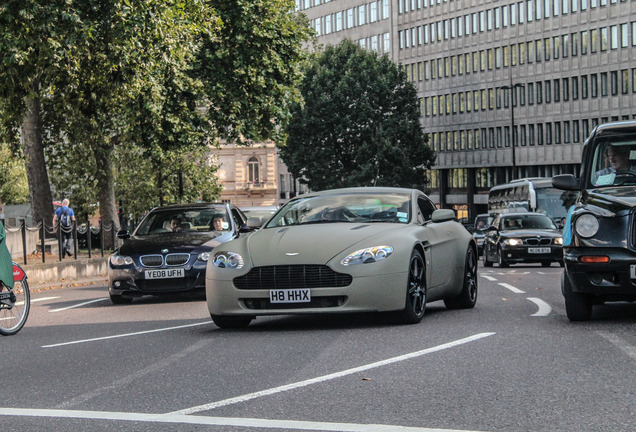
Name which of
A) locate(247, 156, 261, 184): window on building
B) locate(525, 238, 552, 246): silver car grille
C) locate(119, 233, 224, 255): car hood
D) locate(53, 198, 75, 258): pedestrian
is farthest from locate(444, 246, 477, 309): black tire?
locate(247, 156, 261, 184): window on building

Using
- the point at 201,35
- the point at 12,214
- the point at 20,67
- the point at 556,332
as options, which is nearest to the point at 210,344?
the point at 556,332

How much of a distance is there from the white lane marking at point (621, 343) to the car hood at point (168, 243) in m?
8.50

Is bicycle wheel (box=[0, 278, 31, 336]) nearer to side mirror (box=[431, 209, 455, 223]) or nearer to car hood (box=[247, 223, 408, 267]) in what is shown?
car hood (box=[247, 223, 408, 267])

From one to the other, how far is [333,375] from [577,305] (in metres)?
4.04

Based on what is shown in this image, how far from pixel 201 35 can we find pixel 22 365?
29.1 meters

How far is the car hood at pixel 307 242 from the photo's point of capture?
11.1 meters

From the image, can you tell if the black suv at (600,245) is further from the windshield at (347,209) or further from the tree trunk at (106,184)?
the tree trunk at (106,184)

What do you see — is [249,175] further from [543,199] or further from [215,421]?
[215,421]

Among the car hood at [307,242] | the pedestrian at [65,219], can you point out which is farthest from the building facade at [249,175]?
the car hood at [307,242]

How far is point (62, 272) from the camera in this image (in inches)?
1072

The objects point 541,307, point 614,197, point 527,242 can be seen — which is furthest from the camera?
point 527,242

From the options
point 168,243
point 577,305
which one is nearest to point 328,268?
point 577,305

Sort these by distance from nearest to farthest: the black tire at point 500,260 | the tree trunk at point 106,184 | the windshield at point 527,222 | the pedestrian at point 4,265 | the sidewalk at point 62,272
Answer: the pedestrian at point 4,265 → the sidewalk at point 62,272 → the black tire at point 500,260 → the windshield at point 527,222 → the tree trunk at point 106,184

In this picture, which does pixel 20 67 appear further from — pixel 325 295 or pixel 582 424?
pixel 582 424
